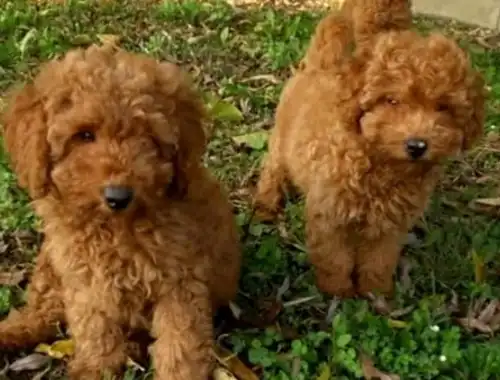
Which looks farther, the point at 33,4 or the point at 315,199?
the point at 33,4

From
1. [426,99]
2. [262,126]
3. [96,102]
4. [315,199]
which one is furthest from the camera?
[262,126]

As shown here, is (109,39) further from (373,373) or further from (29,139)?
(373,373)

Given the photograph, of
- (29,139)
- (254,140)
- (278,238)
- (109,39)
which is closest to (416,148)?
(278,238)

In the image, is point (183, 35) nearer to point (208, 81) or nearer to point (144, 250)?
point (208, 81)

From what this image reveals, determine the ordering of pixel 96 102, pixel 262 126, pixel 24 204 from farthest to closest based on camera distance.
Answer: pixel 262 126, pixel 24 204, pixel 96 102

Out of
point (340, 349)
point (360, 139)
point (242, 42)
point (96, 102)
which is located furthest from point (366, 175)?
point (242, 42)

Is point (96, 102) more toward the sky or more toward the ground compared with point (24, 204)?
more toward the sky

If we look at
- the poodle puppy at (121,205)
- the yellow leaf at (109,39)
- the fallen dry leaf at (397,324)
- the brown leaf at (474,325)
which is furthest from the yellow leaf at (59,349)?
the yellow leaf at (109,39)
